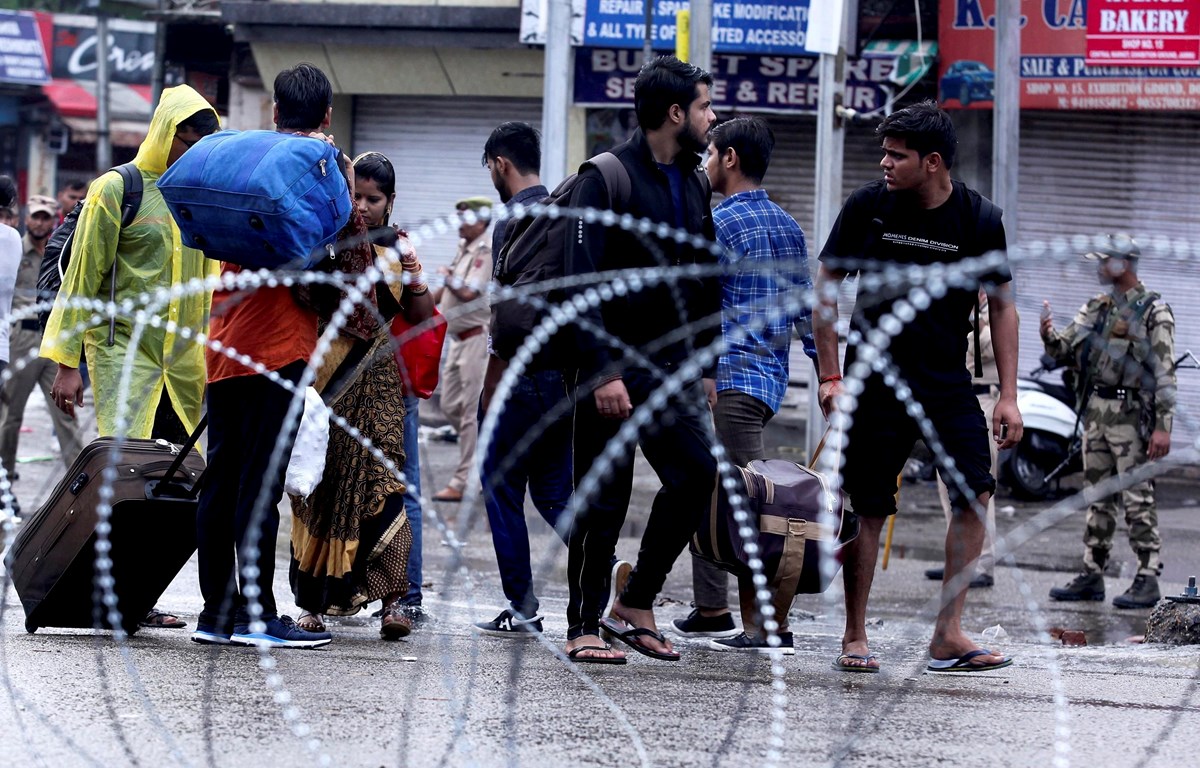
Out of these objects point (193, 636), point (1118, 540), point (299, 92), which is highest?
point (299, 92)

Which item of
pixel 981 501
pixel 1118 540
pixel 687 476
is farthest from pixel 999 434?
pixel 1118 540

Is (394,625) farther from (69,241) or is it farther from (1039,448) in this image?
(1039,448)

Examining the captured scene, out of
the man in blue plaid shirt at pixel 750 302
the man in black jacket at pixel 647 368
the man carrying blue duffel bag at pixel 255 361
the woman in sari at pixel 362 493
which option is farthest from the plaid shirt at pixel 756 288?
the man carrying blue duffel bag at pixel 255 361

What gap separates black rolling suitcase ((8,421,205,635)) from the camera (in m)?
4.84

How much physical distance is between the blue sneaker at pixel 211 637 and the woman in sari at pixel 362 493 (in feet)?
1.37

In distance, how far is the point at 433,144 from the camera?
15.1 metres

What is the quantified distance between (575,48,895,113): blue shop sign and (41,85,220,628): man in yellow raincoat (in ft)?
26.3

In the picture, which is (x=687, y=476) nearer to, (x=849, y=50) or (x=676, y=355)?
(x=676, y=355)

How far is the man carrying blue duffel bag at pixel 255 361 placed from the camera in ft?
14.6

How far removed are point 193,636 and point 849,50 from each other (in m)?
8.19

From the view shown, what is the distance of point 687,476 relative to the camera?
15.5ft

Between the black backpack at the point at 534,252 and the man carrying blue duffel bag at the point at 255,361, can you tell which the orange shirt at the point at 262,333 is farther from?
the black backpack at the point at 534,252

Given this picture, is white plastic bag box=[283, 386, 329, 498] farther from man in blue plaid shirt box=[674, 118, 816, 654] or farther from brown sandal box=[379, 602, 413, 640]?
man in blue plaid shirt box=[674, 118, 816, 654]

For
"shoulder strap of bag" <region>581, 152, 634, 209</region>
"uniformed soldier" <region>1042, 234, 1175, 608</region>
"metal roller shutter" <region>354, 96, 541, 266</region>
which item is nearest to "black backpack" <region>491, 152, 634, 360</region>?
"shoulder strap of bag" <region>581, 152, 634, 209</region>
